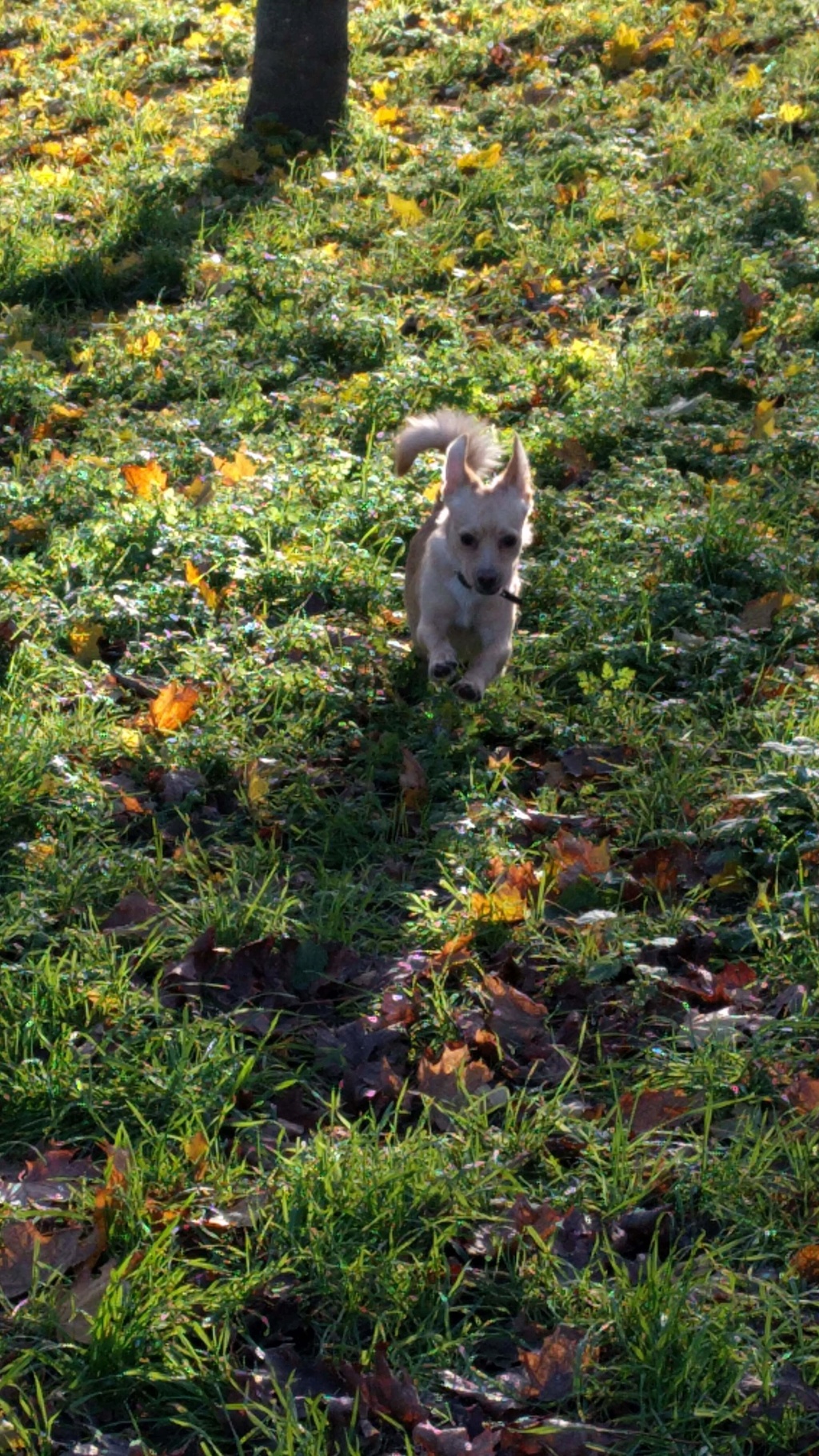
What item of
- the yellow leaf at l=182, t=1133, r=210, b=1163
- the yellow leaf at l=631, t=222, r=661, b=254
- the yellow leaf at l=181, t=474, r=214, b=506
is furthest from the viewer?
the yellow leaf at l=631, t=222, r=661, b=254

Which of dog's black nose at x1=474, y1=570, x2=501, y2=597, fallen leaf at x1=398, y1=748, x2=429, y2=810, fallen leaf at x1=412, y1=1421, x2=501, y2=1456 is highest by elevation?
dog's black nose at x1=474, y1=570, x2=501, y2=597

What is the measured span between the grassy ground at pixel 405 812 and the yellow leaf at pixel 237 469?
15 mm

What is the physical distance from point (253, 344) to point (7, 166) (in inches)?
136

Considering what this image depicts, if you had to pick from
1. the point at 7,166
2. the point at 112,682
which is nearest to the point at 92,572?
the point at 112,682

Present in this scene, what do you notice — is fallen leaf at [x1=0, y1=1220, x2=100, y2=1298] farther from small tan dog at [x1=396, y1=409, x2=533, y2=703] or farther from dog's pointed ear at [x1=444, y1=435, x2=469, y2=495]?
dog's pointed ear at [x1=444, y1=435, x2=469, y2=495]

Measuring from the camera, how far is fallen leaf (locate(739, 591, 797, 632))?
509cm

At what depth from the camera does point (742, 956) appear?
147 inches

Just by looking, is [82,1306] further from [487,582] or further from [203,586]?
[203,586]

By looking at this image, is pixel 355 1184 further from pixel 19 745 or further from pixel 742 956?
pixel 19 745

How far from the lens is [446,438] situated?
5.53 m

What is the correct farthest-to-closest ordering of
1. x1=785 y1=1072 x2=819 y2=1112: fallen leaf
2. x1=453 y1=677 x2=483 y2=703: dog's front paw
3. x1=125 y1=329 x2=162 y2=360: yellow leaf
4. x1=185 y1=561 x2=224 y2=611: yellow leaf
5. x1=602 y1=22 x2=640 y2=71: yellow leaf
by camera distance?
1. x1=602 y1=22 x2=640 y2=71: yellow leaf
2. x1=125 y1=329 x2=162 y2=360: yellow leaf
3. x1=185 y1=561 x2=224 y2=611: yellow leaf
4. x1=453 y1=677 x2=483 y2=703: dog's front paw
5. x1=785 y1=1072 x2=819 y2=1112: fallen leaf

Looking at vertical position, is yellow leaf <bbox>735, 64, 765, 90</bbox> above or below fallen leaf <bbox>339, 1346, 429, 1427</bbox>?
above

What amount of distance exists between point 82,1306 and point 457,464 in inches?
129

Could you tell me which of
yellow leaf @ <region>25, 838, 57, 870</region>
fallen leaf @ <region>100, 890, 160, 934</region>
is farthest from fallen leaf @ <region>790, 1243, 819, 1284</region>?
yellow leaf @ <region>25, 838, 57, 870</region>
